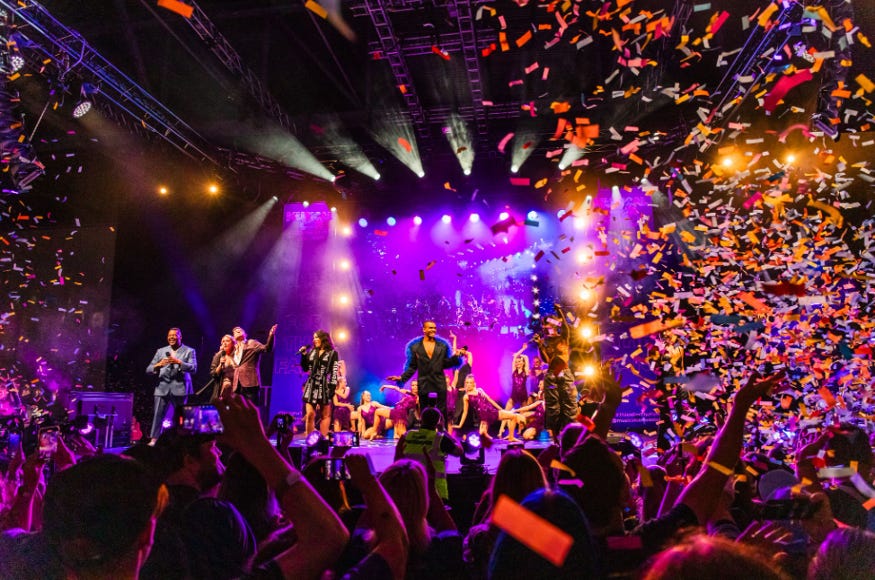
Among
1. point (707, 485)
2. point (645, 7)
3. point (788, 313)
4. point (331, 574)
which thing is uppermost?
point (645, 7)

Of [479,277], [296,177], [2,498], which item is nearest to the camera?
[2,498]

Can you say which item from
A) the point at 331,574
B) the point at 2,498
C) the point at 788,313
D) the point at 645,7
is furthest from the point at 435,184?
the point at 331,574

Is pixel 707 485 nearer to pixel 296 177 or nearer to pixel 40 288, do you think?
pixel 296 177

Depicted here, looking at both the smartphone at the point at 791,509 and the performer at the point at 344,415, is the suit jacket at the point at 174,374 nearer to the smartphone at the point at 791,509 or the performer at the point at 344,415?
the performer at the point at 344,415

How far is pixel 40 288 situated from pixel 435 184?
828 centimetres

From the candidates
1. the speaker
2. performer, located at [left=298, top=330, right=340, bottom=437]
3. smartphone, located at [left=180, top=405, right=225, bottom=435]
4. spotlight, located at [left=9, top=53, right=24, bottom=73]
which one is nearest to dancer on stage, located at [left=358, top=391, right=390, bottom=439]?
performer, located at [left=298, top=330, right=340, bottom=437]

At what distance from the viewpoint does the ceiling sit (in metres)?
7.20

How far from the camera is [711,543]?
81 centimetres

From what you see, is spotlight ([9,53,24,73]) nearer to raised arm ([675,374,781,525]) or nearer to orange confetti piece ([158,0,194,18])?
orange confetti piece ([158,0,194,18])

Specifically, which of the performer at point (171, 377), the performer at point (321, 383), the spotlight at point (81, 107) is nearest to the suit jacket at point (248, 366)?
the performer at point (171, 377)

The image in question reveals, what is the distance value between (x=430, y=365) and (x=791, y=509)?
5.80 metres

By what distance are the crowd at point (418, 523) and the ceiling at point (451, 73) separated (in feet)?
16.2

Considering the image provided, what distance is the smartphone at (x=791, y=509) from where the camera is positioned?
196 centimetres

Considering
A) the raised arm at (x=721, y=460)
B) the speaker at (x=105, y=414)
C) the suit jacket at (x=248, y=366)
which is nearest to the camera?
the raised arm at (x=721, y=460)
